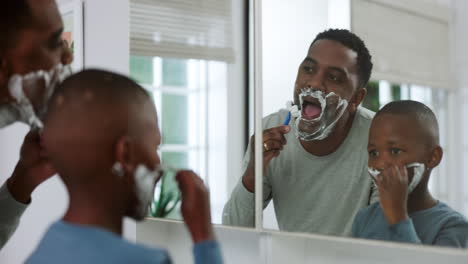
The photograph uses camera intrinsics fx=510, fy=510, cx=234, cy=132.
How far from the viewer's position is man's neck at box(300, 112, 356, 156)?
119 centimetres

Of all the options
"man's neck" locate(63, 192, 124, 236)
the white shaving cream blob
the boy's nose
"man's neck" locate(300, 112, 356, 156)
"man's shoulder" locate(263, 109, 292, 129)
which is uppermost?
the boy's nose

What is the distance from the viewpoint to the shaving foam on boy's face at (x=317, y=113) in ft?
3.95

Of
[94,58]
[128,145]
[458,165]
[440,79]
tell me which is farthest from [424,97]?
[94,58]

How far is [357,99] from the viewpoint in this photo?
45.6 inches

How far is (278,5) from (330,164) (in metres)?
0.44

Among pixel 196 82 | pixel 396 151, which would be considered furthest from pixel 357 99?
pixel 196 82

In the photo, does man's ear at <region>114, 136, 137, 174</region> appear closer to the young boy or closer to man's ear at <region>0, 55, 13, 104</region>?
man's ear at <region>0, 55, 13, 104</region>

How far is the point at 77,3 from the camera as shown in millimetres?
1742

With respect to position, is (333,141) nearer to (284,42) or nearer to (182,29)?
(284,42)

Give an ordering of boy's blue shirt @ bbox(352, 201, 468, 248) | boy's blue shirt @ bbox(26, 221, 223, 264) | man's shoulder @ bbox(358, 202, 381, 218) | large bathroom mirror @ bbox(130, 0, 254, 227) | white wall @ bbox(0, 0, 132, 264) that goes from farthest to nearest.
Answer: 1. white wall @ bbox(0, 0, 132, 264)
2. large bathroom mirror @ bbox(130, 0, 254, 227)
3. man's shoulder @ bbox(358, 202, 381, 218)
4. boy's blue shirt @ bbox(352, 201, 468, 248)
5. boy's blue shirt @ bbox(26, 221, 223, 264)

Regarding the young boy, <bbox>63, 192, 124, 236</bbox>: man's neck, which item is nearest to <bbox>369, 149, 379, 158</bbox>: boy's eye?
the young boy

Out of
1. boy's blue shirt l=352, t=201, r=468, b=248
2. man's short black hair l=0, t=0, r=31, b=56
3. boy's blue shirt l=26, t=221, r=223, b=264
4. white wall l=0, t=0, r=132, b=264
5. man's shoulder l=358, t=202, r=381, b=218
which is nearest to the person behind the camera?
boy's blue shirt l=26, t=221, r=223, b=264

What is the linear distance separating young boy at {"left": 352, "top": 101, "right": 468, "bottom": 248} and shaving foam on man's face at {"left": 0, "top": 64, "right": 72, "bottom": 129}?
0.68 metres

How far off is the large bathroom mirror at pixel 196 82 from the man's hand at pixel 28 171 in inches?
14.0
